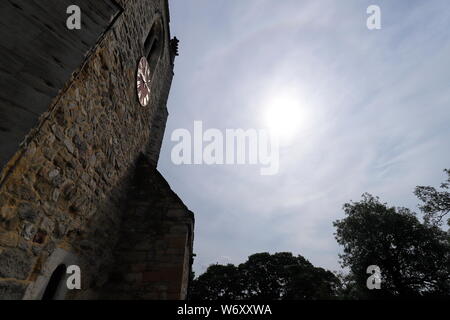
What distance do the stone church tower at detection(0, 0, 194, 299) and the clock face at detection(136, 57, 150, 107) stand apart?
0.29 meters

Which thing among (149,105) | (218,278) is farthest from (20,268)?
(218,278)

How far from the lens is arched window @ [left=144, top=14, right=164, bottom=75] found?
7.52m

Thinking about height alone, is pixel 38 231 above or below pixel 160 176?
below

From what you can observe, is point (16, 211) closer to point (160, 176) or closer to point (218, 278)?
point (160, 176)

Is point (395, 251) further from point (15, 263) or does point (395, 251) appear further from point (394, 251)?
point (15, 263)

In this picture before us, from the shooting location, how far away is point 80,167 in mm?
3344

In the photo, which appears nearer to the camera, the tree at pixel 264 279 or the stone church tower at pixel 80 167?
the stone church tower at pixel 80 167

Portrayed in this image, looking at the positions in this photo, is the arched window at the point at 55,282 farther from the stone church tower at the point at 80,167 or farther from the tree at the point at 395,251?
→ the tree at the point at 395,251

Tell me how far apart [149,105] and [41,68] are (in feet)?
16.1

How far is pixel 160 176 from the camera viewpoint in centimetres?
576

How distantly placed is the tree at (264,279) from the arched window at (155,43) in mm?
32323

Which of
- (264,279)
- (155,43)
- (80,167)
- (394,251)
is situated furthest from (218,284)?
(80,167)

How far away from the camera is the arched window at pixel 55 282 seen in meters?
2.87

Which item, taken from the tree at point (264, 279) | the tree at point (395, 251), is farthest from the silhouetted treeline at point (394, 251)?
the tree at point (264, 279)
